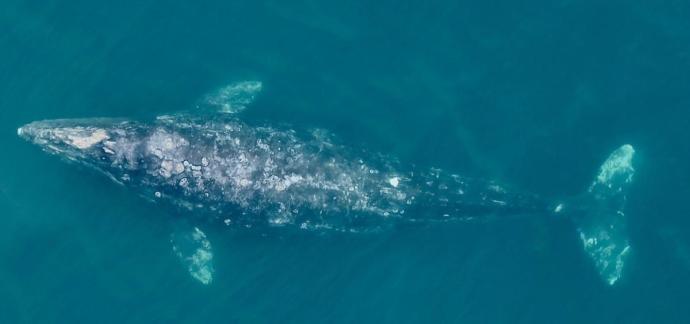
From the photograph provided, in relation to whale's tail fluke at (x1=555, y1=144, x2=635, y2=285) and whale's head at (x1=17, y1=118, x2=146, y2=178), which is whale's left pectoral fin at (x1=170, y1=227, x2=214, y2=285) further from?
whale's tail fluke at (x1=555, y1=144, x2=635, y2=285)

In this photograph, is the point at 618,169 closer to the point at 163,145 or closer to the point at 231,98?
the point at 231,98

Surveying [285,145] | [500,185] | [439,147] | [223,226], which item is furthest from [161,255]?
[500,185]

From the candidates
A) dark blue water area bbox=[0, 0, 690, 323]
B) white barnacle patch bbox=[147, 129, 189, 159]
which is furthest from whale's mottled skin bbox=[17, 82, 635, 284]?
dark blue water area bbox=[0, 0, 690, 323]

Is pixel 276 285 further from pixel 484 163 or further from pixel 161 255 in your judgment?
pixel 484 163

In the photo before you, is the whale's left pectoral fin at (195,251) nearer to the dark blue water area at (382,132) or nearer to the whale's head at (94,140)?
the dark blue water area at (382,132)

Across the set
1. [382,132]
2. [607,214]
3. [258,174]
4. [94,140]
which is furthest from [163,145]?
[607,214]

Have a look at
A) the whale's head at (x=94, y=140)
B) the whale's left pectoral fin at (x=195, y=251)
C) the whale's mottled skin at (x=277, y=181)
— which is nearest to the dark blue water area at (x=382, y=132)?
the whale's left pectoral fin at (x=195, y=251)
